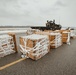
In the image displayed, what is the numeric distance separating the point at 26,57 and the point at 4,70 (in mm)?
1315

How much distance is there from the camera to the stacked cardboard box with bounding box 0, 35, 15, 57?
4443 millimetres

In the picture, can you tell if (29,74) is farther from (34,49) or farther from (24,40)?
(24,40)

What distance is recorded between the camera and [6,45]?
4.60 meters

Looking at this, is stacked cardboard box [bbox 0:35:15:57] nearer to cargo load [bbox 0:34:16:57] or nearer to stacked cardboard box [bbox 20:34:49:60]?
cargo load [bbox 0:34:16:57]

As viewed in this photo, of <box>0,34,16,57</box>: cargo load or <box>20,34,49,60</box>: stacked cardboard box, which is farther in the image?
<box>0,34,16,57</box>: cargo load

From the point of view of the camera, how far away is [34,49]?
4.13 metres

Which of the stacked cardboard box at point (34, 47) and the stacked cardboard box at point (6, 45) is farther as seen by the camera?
the stacked cardboard box at point (6, 45)

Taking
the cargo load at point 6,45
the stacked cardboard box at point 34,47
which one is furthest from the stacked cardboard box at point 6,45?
the stacked cardboard box at point 34,47

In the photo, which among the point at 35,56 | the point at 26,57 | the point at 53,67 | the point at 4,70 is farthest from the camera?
the point at 26,57

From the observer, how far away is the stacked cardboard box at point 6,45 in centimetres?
444

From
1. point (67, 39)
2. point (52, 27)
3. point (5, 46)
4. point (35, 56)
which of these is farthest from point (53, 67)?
point (52, 27)

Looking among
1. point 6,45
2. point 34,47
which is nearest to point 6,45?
point 6,45

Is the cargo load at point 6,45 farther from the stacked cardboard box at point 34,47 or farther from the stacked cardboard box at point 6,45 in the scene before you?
the stacked cardboard box at point 34,47

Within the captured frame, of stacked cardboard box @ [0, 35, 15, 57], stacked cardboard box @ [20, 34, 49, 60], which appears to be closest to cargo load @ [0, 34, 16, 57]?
stacked cardboard box @ [0, 35, 15, 57]
